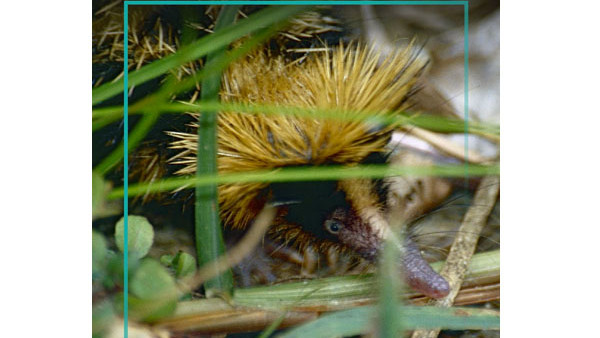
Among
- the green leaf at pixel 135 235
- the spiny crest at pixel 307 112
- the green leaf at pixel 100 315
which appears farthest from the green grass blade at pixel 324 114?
the green leaf at pixel 100 315

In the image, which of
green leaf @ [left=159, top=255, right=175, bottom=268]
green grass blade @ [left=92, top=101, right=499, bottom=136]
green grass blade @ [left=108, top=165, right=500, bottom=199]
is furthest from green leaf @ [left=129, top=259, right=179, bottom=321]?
green grass blade @ [left=92, top=101, right=499, bottom=136]

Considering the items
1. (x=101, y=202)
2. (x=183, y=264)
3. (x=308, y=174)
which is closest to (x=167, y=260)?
(x=183, y=264)

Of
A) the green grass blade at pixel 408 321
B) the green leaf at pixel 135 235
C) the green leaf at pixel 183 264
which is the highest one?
the green leaf at pixel 135 235

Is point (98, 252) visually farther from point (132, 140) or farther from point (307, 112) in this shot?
point (307, 112)

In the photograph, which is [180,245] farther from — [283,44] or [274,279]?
[283,44]

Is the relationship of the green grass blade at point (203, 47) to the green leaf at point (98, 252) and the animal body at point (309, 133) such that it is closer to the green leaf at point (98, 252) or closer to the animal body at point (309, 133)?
the animal body at point (309, 133)

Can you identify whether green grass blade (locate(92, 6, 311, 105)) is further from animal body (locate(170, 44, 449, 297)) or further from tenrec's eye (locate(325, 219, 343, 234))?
tenrec's eye (locate(325, 219, 343, 234))
